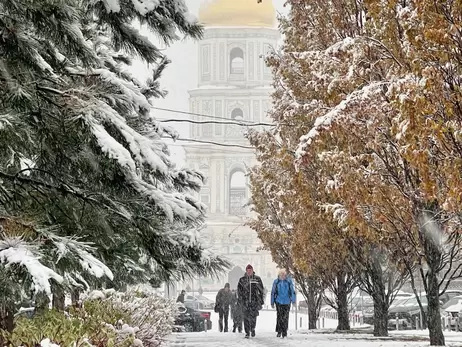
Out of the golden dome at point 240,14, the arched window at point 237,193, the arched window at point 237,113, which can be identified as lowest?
the arched window at point 237,193

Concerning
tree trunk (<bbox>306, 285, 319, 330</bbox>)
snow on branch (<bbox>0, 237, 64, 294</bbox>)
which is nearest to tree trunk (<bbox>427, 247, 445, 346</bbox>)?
snow on branch (<bbox>0, 237, 64, 294</bbox>)

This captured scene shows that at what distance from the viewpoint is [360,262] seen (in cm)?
1802

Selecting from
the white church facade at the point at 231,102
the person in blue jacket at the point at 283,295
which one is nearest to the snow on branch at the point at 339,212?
the person in blue jacket at the point at 283,295

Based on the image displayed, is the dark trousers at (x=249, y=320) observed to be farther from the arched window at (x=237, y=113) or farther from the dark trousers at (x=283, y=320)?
the arched window at (x=237, y=113)

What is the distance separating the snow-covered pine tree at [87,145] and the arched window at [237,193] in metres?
89.8

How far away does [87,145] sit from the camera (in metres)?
6.30

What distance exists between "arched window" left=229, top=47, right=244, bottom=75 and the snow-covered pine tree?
92.8m

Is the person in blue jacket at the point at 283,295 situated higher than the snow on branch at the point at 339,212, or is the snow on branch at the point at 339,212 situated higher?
the snow on branch at the point at 339,212

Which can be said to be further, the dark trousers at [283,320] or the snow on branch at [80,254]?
the dark trousers at [283,320]

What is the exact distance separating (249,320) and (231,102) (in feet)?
254

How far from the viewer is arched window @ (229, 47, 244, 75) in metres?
99.9

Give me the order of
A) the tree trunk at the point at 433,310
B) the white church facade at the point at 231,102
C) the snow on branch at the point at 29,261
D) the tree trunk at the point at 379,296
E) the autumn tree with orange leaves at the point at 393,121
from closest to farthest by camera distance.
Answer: the snow on branch at the point at 29,261 → the autumn tree with orange leaves at the point at 393,121 → the tree trunk at the point at 433,310 → the tree trunk at the point at 379,296 → the white church facade at the point at 231,102

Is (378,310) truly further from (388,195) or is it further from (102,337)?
(102,337)

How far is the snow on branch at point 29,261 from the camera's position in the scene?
4789 mm
